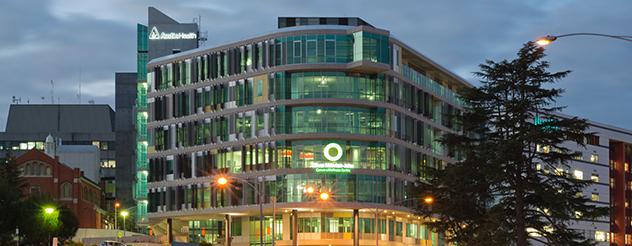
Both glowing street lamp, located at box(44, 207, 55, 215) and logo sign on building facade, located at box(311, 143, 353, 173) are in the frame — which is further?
glowing street lamp, located at box(44, 207, 55, 215)

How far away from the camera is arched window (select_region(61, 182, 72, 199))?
184125 mm

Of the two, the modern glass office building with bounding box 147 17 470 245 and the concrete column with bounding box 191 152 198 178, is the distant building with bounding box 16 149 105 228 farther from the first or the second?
the concrete column with bounding box 191 152 198 178

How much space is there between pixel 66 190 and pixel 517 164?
4680 inches

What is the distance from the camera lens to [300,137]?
122938 mm

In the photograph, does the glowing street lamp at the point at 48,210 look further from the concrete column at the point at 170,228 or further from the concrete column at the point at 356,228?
the concrete column at the point at 356,228

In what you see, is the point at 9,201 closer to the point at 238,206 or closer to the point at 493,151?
the point at 238,206

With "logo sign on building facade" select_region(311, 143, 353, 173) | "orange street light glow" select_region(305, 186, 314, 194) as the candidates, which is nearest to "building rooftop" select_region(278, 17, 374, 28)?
"logo sign on building facade" select_region(311, 143, 353, 173)

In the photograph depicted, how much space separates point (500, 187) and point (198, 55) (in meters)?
62.6

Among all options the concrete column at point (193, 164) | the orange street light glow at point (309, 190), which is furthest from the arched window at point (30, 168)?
the orange street light glow at point (309, 190)

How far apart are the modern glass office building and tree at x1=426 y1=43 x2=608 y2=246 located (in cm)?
3763

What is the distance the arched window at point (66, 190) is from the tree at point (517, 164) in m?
111

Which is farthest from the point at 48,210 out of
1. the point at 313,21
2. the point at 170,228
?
the point at 313,21

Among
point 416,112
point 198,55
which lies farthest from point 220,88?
point 416,112

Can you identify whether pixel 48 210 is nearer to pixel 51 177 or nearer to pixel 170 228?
pixel 170 228
